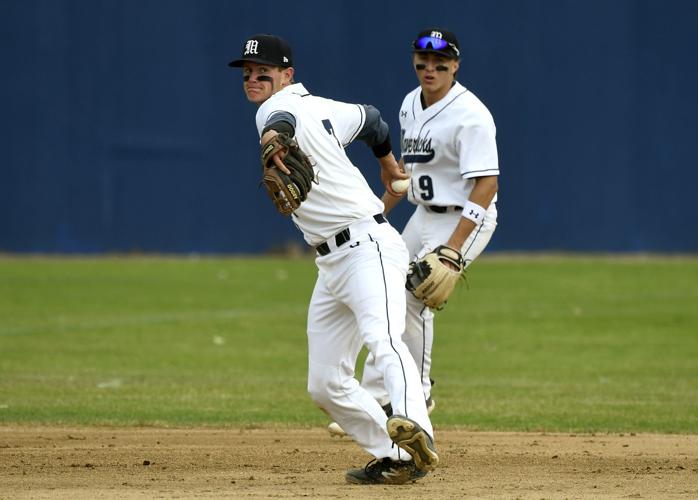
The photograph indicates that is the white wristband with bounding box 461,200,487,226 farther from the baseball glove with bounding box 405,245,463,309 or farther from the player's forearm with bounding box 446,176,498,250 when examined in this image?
the baseball glove with bounding box 405,245,463,309

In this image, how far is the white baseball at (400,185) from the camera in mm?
6602

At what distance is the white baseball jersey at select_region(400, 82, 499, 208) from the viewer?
6.76 meters

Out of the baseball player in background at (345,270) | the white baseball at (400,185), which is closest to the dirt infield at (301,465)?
the baseball player in background at (345,270)

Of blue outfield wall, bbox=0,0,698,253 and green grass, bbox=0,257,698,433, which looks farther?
blue outfield wall, bbox=0,0,698,253

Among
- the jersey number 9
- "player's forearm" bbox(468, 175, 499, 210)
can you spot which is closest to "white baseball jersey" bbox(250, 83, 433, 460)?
"player's forearm" bbox(468, 175, 499, 210)

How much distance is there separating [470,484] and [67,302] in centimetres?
1012

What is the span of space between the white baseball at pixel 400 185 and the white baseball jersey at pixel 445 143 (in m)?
0.29

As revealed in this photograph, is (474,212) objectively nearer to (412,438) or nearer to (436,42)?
(436,42)

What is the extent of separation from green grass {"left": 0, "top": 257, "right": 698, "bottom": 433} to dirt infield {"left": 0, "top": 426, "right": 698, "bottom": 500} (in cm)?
67

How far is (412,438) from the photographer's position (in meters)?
5.28

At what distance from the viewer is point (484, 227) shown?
7.21m

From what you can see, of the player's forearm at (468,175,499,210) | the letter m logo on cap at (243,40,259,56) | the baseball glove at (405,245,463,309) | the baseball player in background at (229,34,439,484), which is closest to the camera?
the baseball player in background at (229,34,439,484)

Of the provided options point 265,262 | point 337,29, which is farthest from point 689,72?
point 265,262

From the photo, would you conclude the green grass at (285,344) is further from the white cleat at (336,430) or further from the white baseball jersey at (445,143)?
the white baseball jersey at (445,143)
